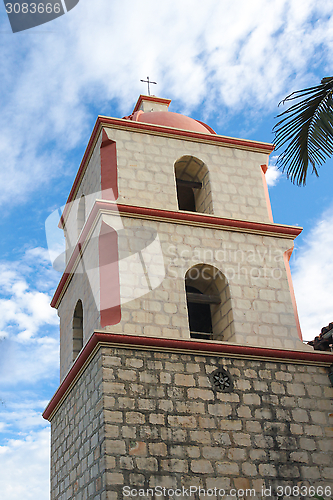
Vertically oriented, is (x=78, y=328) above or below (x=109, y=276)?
above

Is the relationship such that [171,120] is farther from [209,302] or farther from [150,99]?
[209,302]

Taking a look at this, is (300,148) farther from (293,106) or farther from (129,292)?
(129,292)

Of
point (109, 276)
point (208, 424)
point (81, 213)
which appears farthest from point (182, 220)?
point (208, 424)

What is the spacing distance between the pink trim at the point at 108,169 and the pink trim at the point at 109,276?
853 millimetres

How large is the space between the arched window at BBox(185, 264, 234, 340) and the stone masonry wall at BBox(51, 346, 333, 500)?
109 cm

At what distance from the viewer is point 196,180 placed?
505 inches

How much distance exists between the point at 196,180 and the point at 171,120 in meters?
1.41

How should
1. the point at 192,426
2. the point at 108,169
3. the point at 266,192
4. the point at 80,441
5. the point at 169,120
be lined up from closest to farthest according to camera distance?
the point at 192,426 → the point at 80,441 → the point at 108,169 → the point at 266,192 → the point at 169,120

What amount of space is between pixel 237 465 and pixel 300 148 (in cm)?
470

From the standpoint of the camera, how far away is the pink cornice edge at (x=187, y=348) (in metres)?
9.40

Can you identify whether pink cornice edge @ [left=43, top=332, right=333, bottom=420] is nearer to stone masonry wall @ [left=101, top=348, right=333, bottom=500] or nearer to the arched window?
stone masonry wall @ [left=101, top=348, right=333, bottom=500]

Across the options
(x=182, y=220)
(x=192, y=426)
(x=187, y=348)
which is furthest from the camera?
(x=182, y=220)

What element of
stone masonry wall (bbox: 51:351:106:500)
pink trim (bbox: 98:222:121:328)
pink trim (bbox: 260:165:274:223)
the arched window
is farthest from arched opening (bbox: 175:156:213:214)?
stone masonry wall (bbox: 51:351:106:500)

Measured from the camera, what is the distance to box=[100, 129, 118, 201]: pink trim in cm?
1140
